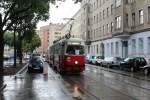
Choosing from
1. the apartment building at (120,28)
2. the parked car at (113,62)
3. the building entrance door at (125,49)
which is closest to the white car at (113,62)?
the parked car at (113,62)

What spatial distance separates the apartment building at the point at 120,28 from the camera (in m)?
47.4

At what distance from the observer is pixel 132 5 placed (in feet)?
171

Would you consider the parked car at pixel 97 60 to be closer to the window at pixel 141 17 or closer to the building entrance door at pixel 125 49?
the building entrance door at pixel 125 49

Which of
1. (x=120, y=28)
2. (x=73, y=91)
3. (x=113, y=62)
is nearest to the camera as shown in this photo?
(x=73, y=91)

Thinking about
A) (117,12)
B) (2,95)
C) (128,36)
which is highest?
(117,12)

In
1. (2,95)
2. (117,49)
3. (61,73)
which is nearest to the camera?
(2,95)

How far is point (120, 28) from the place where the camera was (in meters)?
55.5

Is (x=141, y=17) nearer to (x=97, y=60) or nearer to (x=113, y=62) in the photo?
(x=113, y=62)

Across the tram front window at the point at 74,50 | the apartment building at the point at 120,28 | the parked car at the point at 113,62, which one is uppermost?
the apartment building at the point at 120,28

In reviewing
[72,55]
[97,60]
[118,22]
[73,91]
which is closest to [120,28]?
[118,22]

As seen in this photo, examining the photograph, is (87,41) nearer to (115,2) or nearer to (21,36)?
(115,2)

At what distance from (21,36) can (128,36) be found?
15764 millimetres

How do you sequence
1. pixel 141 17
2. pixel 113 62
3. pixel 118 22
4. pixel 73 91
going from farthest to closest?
pixel 118 22 → pixel 141 17 → pixel 113 62 → pixel 73 91

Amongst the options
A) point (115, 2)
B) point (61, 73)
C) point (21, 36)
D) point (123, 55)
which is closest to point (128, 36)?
point (123, 55)
